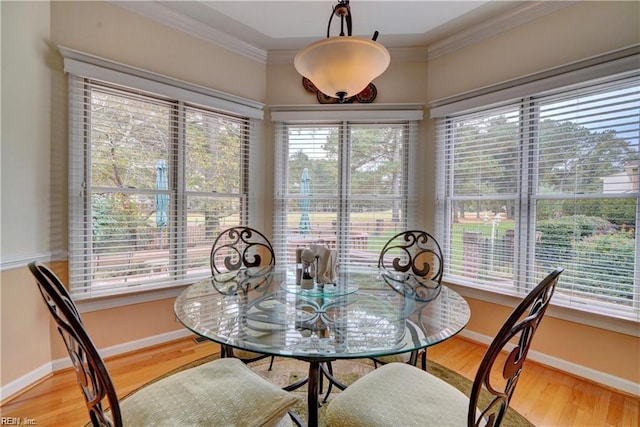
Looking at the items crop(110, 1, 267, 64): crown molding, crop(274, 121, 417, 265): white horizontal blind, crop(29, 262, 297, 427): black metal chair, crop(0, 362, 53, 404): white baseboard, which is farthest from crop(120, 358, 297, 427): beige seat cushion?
crop(110, 1, 267, 64): crown molding

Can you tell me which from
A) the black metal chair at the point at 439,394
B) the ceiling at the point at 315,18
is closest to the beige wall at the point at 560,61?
the ceiling at the point at 315,18

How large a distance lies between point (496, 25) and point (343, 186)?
1.97 meters

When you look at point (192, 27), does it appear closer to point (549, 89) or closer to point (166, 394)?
point (166, 394)

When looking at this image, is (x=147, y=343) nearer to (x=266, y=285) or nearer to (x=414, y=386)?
(x=266, y=285)

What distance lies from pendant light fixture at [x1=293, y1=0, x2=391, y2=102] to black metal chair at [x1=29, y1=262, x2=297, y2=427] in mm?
1402

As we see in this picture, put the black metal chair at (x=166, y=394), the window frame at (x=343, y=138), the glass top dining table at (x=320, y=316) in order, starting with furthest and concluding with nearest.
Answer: the window frame at (x=343, y=138) < the glass top dining table at (x=320, y=316) < the black metal chair at (x=166, y=394)

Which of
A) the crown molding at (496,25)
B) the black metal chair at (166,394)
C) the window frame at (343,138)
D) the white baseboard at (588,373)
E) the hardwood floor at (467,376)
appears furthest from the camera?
the window frame at (343,138)

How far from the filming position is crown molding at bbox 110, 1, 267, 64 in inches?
95.7

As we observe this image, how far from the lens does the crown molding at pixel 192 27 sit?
2.43 m

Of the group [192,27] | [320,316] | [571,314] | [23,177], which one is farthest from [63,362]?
[571,314]

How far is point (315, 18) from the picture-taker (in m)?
2.58

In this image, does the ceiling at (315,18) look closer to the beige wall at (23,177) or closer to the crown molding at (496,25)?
the crown molding at (496,25)

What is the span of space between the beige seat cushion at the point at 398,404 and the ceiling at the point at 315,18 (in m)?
2.66

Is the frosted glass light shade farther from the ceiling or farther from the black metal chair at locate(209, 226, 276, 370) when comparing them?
the black metal chair at locate(209, 226, 276, 370)
